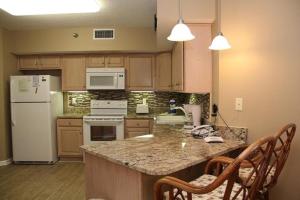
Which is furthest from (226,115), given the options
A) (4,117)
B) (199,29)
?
(4,117)

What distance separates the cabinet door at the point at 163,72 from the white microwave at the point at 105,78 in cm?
65

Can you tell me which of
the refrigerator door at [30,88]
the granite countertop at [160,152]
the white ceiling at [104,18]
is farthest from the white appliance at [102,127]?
the granite countertop at [160,152]

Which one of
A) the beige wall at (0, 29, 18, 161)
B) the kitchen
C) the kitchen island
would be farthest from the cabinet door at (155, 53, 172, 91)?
the beige wall at (0, 29, 18, 161)

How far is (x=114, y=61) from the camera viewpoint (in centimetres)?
451

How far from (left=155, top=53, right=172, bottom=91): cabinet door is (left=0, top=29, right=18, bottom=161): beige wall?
2651 mm

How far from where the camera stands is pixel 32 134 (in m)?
4.10

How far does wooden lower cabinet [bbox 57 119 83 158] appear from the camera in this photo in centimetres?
430

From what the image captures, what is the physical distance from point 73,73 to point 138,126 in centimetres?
159

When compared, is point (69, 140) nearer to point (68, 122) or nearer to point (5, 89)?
point (68, 122)

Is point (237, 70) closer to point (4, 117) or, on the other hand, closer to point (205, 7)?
point (205, 7)

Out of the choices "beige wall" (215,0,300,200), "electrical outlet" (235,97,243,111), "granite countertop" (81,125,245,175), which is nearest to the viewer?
"granite countertop" (81,125,245,175)

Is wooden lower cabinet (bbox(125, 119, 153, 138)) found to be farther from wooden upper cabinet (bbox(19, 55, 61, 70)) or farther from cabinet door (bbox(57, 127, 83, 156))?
wooden upper cabinet (bbox(19, 55, 61, 70))

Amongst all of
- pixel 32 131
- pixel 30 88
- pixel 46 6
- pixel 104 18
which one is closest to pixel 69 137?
pixel 32 131

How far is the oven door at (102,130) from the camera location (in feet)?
13.7
